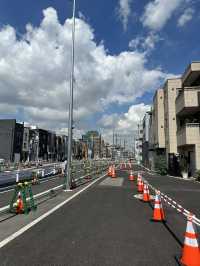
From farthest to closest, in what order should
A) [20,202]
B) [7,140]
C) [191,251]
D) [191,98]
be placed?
1. [7,140]
2. [191,98]
3. [20,202]
4. [191,251]

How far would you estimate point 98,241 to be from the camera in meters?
6.17

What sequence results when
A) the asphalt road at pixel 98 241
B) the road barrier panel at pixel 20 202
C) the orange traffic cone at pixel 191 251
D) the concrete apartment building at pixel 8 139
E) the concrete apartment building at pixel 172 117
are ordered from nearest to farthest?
the orange traffic cone at pixel 191 251 → the asphalt road at pixel 98 241 → the road barrier panel at pixel 20 202 → the concrete apartment building at pixel 172 117 → the concrete apartment building at pixel 8 139

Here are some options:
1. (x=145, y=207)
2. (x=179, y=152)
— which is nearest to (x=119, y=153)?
(x=179, y=152)

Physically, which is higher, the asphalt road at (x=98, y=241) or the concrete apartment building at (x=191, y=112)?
the concrete apartment building at (x=191, y=112)

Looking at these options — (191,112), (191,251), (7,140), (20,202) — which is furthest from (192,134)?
(7,140)

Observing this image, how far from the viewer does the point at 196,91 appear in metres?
27.7

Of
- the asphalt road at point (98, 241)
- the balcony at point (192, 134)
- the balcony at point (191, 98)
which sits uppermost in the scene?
the balcony at point (191, 98)

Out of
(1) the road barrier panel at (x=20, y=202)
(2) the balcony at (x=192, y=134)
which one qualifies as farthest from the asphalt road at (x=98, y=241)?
(2) the balcony at (x=192, y=134)

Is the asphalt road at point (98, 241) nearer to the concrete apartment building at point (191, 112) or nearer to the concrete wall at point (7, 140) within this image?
the concrete apartment building at point (191, 112)

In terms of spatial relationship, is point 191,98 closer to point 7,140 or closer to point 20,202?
point 20,202

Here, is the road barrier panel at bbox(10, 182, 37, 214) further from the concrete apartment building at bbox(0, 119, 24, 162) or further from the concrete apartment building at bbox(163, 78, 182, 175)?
the concrete apartment building at bbox(0, 119, 24, 162)

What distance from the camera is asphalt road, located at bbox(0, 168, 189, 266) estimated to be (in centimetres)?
504

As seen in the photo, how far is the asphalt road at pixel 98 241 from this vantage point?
16.5 feet

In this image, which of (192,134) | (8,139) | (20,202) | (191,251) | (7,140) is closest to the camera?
(191,251)
